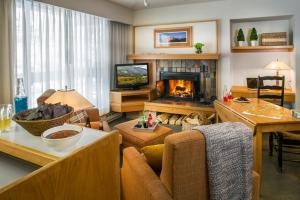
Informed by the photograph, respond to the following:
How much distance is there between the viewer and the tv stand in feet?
15.7

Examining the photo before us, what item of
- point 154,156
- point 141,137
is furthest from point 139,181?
point 141,137

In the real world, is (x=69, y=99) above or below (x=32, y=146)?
above

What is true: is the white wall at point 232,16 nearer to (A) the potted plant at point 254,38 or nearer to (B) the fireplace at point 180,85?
(A) the potted plant at point 254,38

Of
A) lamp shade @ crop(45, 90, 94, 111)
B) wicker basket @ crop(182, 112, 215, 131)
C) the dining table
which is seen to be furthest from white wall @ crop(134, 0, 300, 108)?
lamp shade @ crop(45, 90, 94, 111)

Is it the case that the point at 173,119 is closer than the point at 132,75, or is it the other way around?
the point at 173,119

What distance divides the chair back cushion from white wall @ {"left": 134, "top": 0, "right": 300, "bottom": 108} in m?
3.63

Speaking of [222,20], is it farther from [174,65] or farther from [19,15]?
[19,15]

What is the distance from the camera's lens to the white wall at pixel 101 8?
11.9 ft

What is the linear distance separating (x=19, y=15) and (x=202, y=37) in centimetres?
335

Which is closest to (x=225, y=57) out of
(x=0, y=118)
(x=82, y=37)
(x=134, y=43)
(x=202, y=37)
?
(x=202, y=37)

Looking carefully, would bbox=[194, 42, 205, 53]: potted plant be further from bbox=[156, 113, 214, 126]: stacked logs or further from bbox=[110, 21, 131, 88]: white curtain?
bbox=[110, 21, 131, 88]: white curtain

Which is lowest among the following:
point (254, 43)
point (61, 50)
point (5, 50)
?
point (5, 50)

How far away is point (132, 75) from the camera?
5.05 metres

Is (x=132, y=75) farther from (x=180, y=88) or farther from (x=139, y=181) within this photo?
(x=139, y=181)
